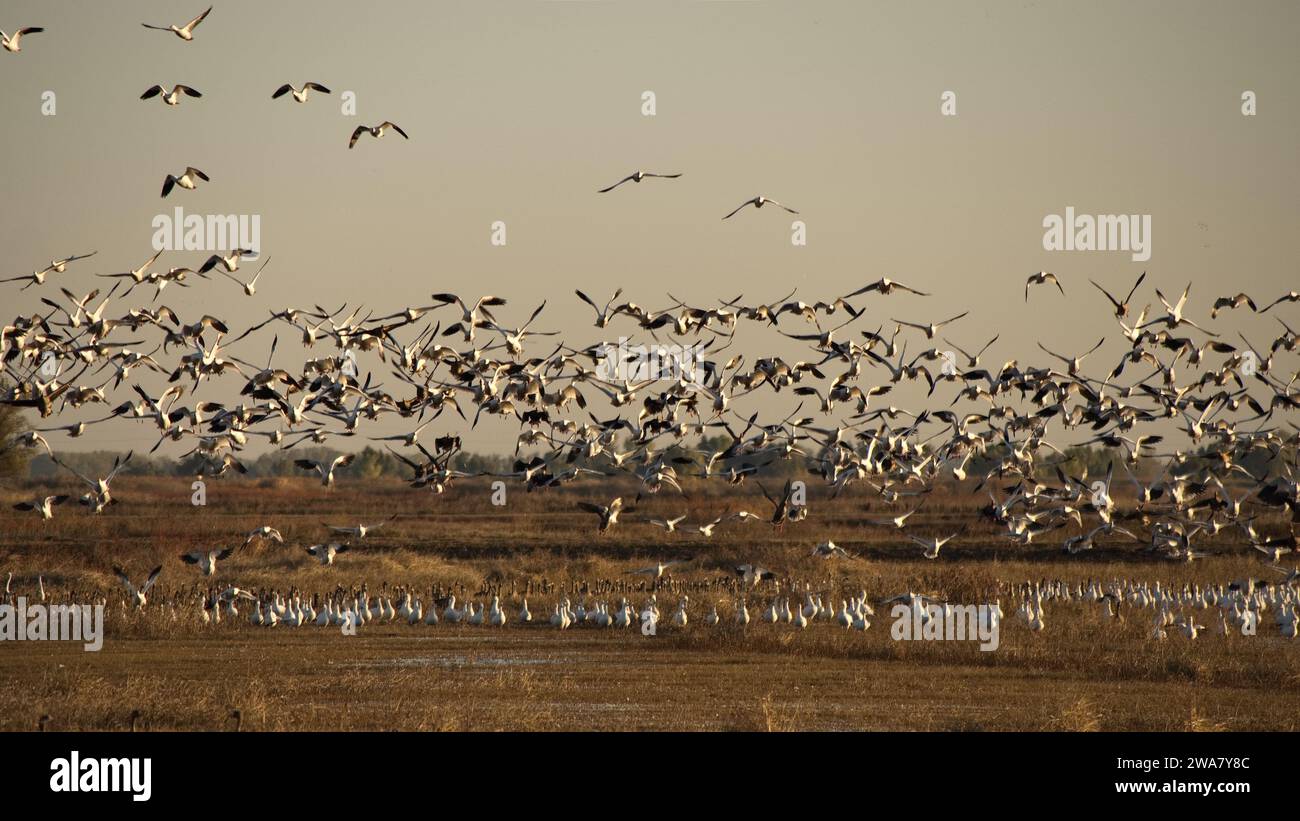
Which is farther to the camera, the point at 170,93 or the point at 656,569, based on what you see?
the point at 656,569

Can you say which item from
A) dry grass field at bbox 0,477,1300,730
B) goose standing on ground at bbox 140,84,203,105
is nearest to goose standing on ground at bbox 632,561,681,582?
dry grass field at bbox 0,477,1300,730

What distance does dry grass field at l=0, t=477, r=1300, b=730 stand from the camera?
2209 centimetres

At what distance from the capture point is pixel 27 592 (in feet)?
125

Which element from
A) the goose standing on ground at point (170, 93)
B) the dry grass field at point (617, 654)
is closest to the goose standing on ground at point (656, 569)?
the dry grass field at point (617, 654)

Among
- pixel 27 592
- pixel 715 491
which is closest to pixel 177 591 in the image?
pixel 27 592

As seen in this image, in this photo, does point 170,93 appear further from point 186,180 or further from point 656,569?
point 656,569

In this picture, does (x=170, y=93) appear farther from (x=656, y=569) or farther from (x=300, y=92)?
(x=656, y=569)

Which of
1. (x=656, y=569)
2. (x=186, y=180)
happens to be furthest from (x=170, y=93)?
(x=656, y=569)

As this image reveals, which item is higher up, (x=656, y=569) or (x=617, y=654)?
(x=656, y=569)

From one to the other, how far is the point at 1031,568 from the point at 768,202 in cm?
2688

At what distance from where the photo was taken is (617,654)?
3014cm

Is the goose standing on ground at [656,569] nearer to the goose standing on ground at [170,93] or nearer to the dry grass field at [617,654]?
the dry grass field at [617,654]
